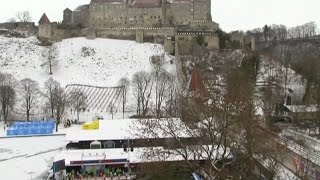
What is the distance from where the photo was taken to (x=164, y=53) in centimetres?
6619

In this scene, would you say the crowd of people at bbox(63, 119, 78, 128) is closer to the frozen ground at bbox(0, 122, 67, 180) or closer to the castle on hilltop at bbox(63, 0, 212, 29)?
the frozen ground at bbox(0, 122, 67, 180)

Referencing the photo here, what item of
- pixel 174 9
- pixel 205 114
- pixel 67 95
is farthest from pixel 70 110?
pixel 174 9

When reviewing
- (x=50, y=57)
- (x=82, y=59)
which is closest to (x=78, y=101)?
(x=50, y=57)

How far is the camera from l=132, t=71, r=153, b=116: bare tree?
49.0m

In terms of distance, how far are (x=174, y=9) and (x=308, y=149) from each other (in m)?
52.3

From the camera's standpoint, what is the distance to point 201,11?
76875 mm

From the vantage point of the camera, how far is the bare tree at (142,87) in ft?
161

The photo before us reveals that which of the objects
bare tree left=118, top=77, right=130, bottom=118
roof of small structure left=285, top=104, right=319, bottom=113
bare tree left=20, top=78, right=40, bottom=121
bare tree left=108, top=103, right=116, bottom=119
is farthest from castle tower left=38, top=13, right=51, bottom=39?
roof of small structure left=285, top=104, right=319, bottom=113

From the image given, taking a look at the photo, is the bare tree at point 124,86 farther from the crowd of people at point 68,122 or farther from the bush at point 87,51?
the bush at point 87,51

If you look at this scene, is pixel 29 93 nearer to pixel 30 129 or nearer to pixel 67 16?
pixel 30 129

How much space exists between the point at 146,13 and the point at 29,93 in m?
33.5

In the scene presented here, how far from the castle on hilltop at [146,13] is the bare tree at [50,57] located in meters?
10.9

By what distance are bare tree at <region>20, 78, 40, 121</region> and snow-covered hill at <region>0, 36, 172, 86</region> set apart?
4882 millimetres

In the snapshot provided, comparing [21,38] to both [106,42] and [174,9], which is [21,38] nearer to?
[106,42]
